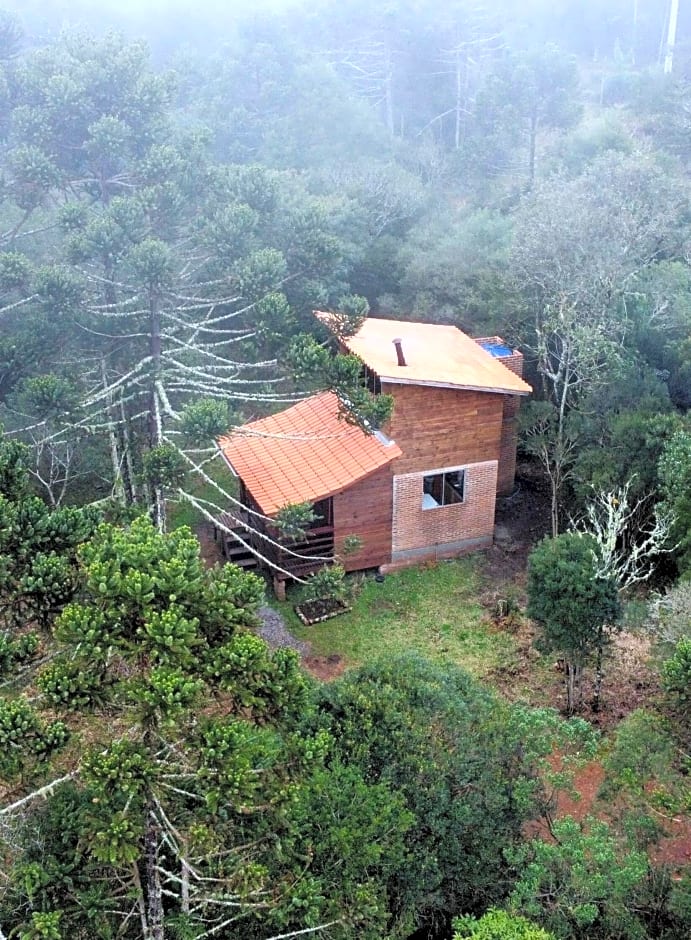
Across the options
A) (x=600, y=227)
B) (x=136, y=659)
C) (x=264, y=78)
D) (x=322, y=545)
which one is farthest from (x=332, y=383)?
Answer: (x=264, y=78)

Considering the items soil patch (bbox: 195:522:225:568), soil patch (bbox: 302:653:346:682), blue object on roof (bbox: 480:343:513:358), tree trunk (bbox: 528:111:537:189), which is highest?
tree trunk (bbox: 528:111:537:189)

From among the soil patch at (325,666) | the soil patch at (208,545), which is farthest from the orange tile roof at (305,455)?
the soil patch at (325,666)

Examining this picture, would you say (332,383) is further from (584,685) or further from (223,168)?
(223,168)

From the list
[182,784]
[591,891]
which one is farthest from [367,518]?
[182,784]

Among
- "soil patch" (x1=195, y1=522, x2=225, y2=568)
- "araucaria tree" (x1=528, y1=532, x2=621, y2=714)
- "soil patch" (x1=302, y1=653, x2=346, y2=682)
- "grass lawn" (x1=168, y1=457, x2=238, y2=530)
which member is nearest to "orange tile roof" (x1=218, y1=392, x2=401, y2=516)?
"soil patch" (x1=195, y1=522, x2=225, y2=568)

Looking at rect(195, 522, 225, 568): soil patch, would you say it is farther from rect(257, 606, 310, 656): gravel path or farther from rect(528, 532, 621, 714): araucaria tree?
rect(528, 532, 621, 714): araucaria tree
